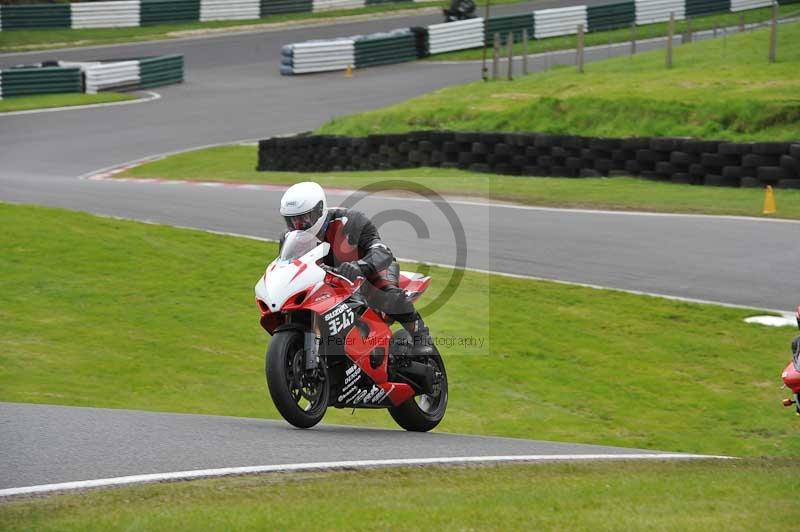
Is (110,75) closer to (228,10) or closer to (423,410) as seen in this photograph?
(228,10)

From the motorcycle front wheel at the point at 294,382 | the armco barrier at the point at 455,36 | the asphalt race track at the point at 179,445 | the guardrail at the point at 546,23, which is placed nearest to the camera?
the asphalt race track at the point at 179,445

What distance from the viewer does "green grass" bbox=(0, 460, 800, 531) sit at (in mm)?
5223

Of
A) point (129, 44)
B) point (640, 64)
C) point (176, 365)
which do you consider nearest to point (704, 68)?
point (640, 64)

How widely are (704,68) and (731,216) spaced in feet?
30.3

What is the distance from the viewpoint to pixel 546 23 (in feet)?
133

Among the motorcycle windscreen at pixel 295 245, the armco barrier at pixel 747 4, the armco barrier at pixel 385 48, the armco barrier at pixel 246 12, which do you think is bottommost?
the motorcycle windscreen at pixel 295 245

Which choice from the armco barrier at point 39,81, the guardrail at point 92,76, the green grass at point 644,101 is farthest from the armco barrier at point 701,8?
the armco barrier at point 39,81

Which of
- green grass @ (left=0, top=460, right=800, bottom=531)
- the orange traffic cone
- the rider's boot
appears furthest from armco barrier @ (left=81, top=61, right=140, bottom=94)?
green grass @ (left=0, top=460, right=800, bottom=531)

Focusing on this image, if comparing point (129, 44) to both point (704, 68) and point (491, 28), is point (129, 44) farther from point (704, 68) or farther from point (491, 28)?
point (704, 68)

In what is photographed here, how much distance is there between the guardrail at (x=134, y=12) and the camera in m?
42.8

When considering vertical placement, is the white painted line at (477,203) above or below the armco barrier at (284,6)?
below

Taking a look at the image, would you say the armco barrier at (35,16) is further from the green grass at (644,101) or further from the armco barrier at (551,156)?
the armco barrier at (551,156)

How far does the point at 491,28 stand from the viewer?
39625 millimetres

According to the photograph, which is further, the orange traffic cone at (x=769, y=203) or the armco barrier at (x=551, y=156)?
the armco barrier at (x=551, y=156)
